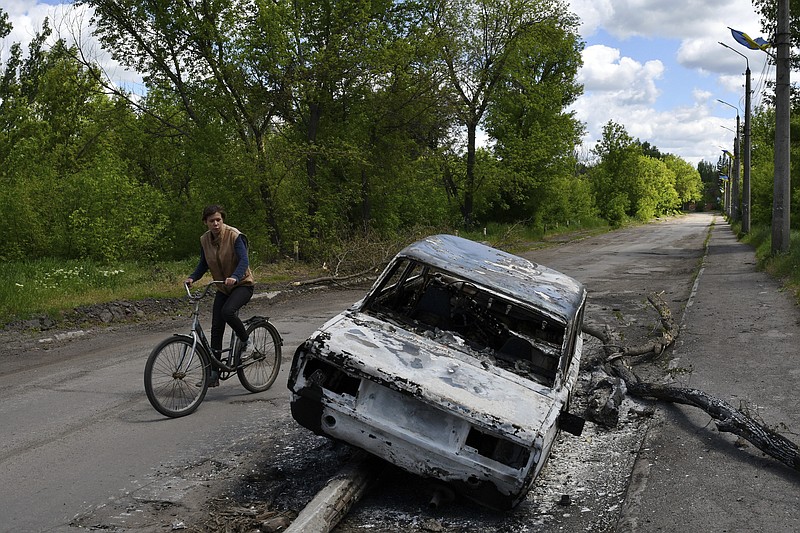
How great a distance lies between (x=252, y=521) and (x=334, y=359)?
1.10 m

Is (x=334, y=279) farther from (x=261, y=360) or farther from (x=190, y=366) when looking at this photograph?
(x=190, y=366)

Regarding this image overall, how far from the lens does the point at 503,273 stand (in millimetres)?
6113

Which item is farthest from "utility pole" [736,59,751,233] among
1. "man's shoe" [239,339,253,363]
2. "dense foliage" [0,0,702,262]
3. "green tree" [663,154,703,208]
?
"green tree" [663,154,703,208]

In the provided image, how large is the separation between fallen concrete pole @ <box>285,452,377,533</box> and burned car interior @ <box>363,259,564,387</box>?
1.17m

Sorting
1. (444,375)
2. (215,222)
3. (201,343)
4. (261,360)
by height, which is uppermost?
(215,222)

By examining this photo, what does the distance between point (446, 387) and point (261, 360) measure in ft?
11.8

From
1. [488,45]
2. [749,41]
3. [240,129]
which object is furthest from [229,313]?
[488,45]

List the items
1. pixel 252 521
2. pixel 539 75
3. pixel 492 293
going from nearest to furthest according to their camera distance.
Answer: pixel 252 521 → pixel 492 293 → pixel 539 75

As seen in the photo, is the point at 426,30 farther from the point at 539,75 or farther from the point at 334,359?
the point at 334,359

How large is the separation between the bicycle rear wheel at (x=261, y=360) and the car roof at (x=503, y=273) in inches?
90.2

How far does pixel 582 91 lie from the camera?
46656mm

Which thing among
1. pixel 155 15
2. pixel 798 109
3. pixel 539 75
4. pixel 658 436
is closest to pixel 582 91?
pixel 539 75

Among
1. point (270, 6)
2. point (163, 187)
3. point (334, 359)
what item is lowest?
point (334, 359)

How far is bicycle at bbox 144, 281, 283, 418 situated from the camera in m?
6.41
